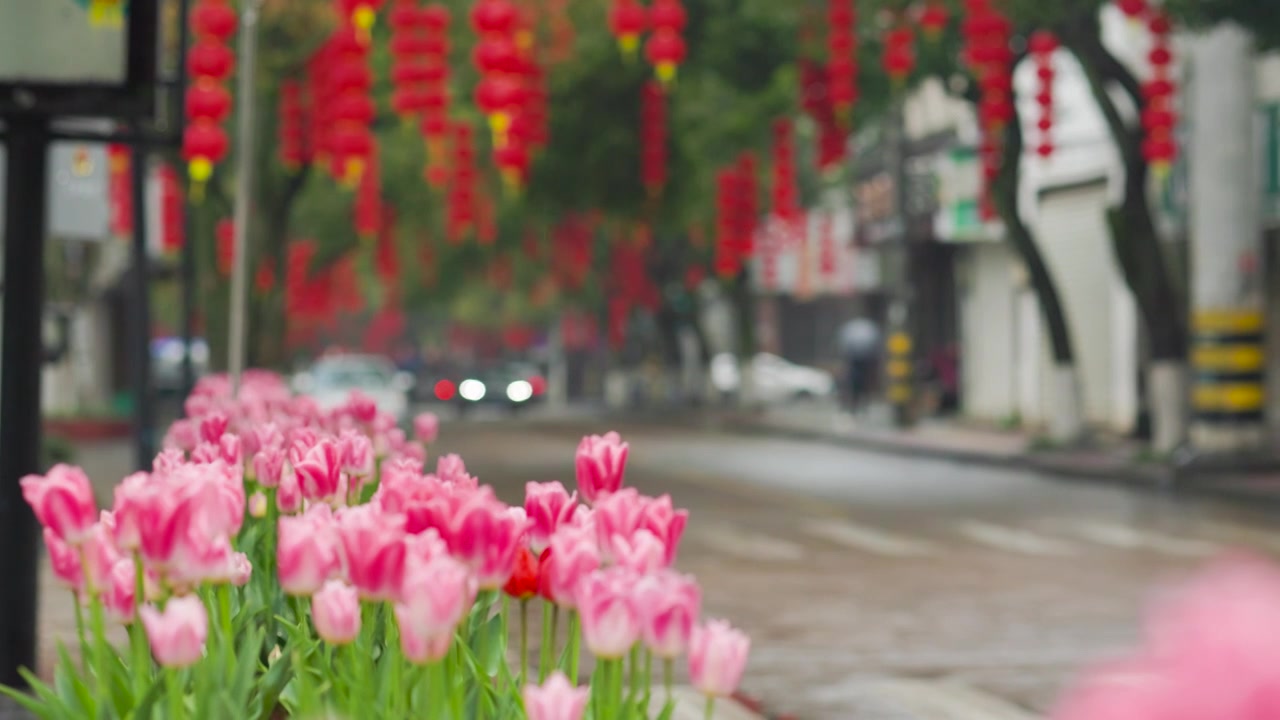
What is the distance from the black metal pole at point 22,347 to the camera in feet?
23.7

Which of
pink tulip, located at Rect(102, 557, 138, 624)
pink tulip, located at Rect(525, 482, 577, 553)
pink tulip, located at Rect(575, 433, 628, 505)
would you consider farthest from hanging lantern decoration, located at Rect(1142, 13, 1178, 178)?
pink tulip, located at Rect(102, 557, 138, 624)

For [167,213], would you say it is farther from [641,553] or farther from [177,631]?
[641,553]

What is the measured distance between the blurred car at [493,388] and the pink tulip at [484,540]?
58.8 metres

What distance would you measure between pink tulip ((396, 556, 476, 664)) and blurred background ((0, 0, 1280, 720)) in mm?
4781

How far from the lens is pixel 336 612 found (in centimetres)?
316

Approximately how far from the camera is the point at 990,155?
29875 millimetres

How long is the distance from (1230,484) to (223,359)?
588 inches

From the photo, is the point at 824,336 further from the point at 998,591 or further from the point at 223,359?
the point at 998,591

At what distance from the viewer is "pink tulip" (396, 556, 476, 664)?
9.21 ft

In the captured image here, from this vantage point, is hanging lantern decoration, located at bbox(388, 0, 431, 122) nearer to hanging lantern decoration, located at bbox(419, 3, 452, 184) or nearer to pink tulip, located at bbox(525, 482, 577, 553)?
hanging lantern decoration, located at bbox(419, 3, 452, 184)

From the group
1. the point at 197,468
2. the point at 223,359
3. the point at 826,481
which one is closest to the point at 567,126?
the point at 223,359

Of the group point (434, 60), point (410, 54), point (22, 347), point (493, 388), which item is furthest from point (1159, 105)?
point (493, 388)

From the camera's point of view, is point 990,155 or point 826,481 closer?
point 826,481

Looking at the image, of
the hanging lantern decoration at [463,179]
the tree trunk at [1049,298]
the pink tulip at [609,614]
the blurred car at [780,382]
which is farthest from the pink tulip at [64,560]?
the blurred car at [780,382]
